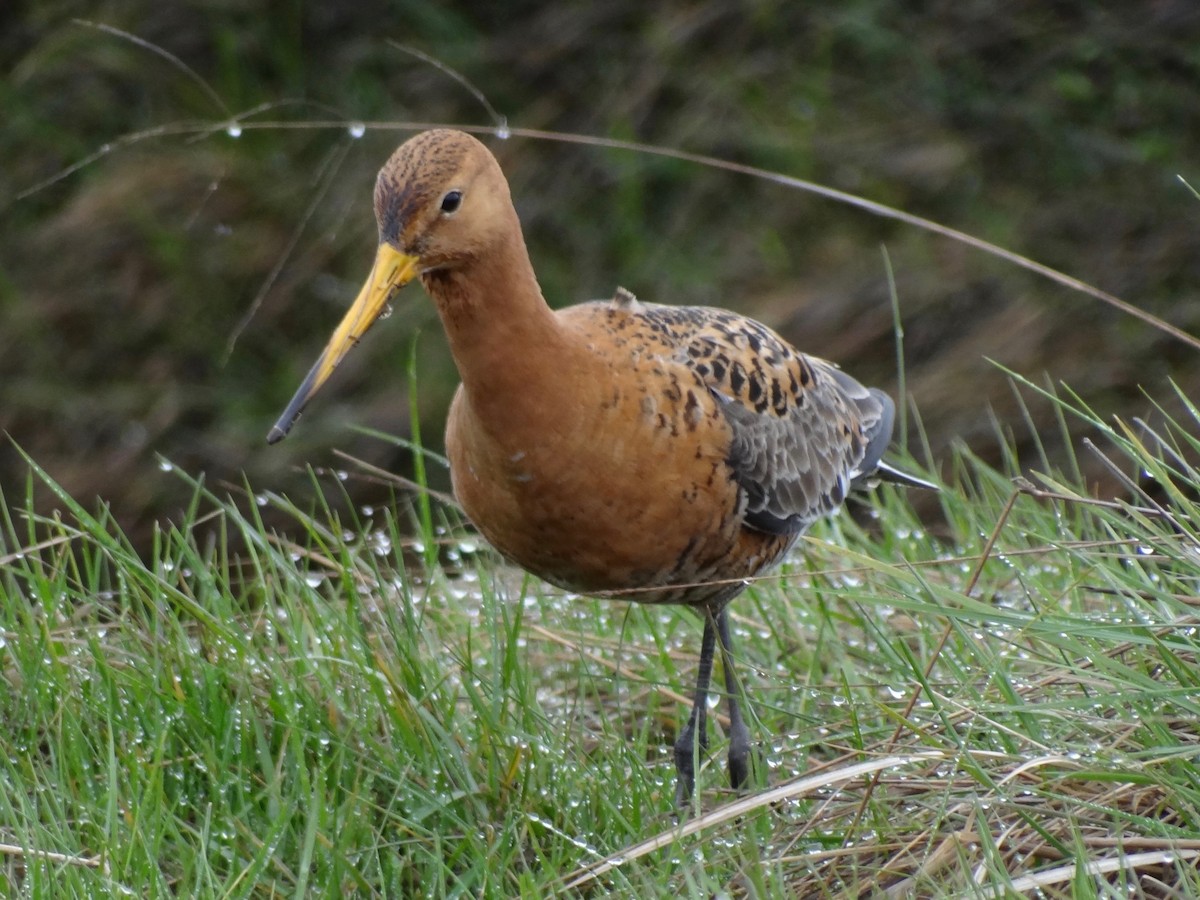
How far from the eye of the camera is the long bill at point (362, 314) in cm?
352

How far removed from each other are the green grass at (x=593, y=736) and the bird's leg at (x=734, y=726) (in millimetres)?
69

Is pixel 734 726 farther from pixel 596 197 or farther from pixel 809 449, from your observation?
pixel 596 197

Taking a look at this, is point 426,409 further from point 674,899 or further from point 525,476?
point 674,899

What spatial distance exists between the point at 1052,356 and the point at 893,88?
1546mm

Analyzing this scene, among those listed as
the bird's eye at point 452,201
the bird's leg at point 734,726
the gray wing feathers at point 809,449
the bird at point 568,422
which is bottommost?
the bird's leg at point 734,726

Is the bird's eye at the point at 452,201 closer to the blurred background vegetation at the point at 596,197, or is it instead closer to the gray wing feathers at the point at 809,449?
the gray wing feathers at the point at 809,449

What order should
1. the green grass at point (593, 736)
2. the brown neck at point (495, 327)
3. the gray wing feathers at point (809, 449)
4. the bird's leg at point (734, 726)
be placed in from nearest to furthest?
1. the green grass at point (593, 736)
2. the brown neck at point (495, 327)
3. the bird's leg at point (734, 726)
4. the gray wing feathers at point (809, 449)

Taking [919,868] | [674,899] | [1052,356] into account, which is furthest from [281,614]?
[1052,356]

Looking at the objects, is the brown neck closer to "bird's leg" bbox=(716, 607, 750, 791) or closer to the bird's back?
the bird's back

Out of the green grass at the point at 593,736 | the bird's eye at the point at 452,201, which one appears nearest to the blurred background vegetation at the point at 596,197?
the green grass at the point at 593,736

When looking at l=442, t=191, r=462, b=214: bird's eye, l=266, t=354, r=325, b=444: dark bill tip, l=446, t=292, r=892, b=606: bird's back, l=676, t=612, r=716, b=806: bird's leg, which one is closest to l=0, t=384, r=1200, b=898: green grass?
l=676, t=612, r=716, b=806: bird's leg

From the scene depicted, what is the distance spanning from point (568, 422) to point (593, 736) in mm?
757

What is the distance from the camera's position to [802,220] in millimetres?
8477

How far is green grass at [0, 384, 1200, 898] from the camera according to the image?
9.77ft
